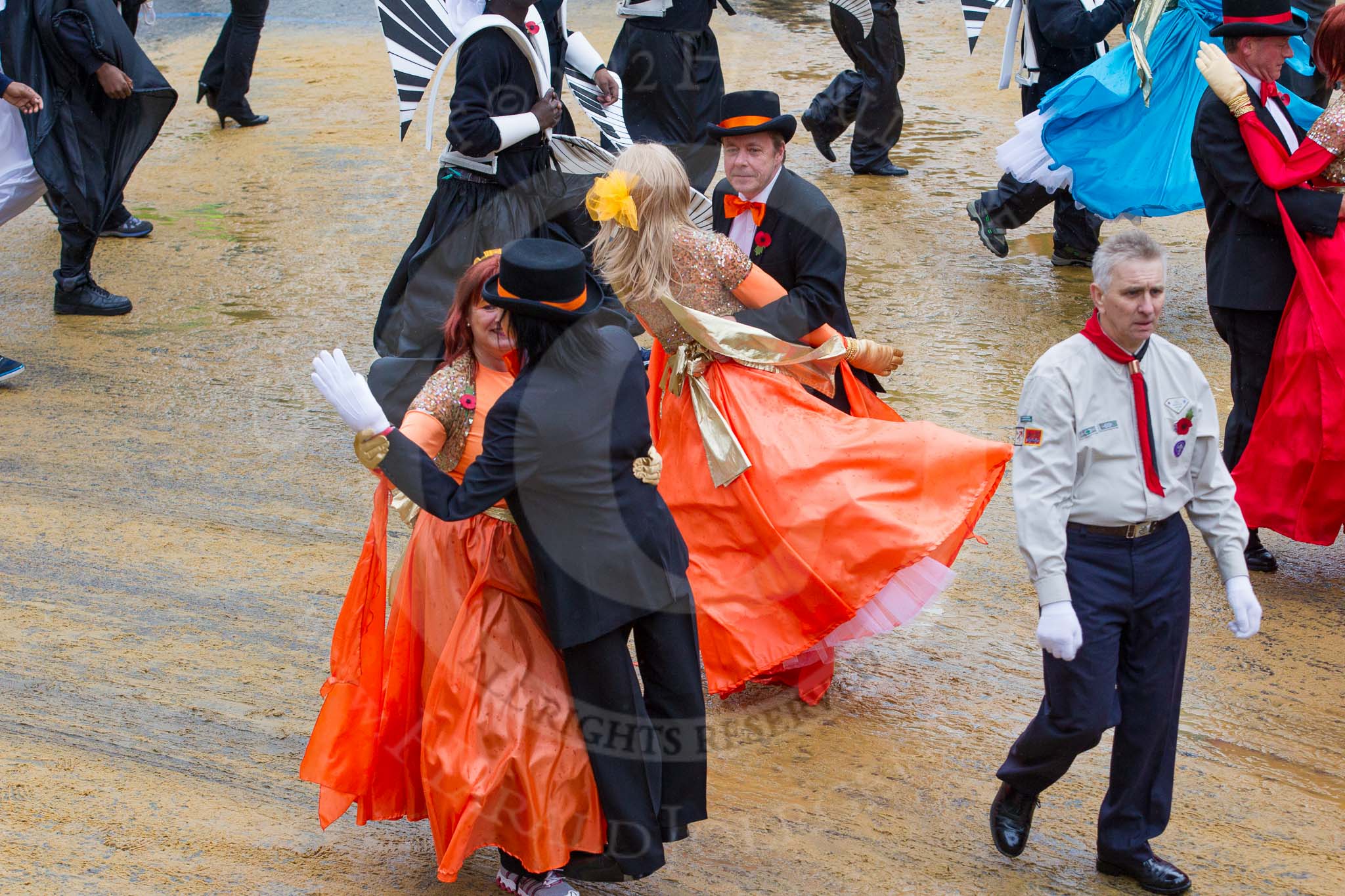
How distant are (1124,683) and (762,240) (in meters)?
1.77

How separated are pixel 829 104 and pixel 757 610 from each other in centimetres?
536

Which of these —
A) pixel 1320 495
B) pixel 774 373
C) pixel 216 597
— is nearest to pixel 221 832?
pixel 216 597

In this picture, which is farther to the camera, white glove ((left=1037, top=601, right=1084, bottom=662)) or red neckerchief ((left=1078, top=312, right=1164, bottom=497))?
red neckerchief ((left=1078, top=312, right=1164, bottom=497))

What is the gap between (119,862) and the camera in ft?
11.1

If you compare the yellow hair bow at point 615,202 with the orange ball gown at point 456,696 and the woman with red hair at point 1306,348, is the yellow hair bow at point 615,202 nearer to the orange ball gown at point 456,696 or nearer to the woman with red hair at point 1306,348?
the orange ball gown at point 456,696

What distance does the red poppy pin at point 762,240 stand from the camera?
13.7 ft

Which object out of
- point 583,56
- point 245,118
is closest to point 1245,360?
point 583,56

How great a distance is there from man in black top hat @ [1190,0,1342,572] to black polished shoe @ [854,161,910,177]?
4.14 meters

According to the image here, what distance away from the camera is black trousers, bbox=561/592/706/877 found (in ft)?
10.1

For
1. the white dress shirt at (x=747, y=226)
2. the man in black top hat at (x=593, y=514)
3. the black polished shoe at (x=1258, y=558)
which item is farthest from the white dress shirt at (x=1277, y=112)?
the man in black top hat at (x=593, y=514)

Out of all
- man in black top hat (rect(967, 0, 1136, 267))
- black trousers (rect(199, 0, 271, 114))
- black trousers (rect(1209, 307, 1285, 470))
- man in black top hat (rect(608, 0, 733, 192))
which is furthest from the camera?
→ black trousers (rect(199, 0, 271, 114))

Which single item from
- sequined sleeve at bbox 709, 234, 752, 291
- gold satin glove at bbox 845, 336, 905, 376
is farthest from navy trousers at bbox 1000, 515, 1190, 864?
sequined sleeve at bbox 709, 234, 752, 291

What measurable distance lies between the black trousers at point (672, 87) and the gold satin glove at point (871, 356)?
3324 mm

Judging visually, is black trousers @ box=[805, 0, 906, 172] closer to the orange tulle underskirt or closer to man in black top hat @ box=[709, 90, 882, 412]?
man in black top hat @ box=[709, 90, 882, 412]
